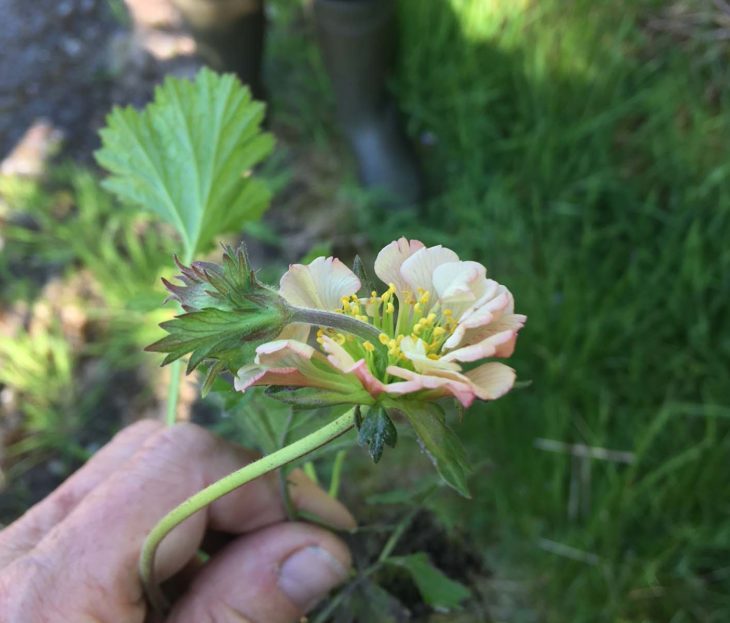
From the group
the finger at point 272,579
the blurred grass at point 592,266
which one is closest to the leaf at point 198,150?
the finger at point 272,579

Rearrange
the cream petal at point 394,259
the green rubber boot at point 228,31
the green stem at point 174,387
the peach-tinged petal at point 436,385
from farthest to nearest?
the green rubber boot at point 228,31 < the green stem at point 174,387 < the cream petal at point 394,259 < the peach-tinged petal at point 436,385

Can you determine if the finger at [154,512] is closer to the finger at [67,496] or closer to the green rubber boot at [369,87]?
the finger at [67,496]

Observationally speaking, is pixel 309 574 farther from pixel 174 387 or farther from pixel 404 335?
pixel 404 335

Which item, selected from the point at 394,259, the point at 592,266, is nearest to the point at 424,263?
the point at 394,259

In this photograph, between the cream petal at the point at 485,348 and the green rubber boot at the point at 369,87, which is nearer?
the cream petal at the point at 485,348

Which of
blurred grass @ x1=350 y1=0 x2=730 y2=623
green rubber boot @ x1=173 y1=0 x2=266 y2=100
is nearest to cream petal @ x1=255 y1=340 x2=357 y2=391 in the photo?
blurred grass @ x1=350 y1=0 x2=730 y2=623

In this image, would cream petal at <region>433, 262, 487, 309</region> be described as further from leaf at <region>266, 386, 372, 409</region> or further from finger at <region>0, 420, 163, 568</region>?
finger at <region>0, 420, 163, 568</region>
